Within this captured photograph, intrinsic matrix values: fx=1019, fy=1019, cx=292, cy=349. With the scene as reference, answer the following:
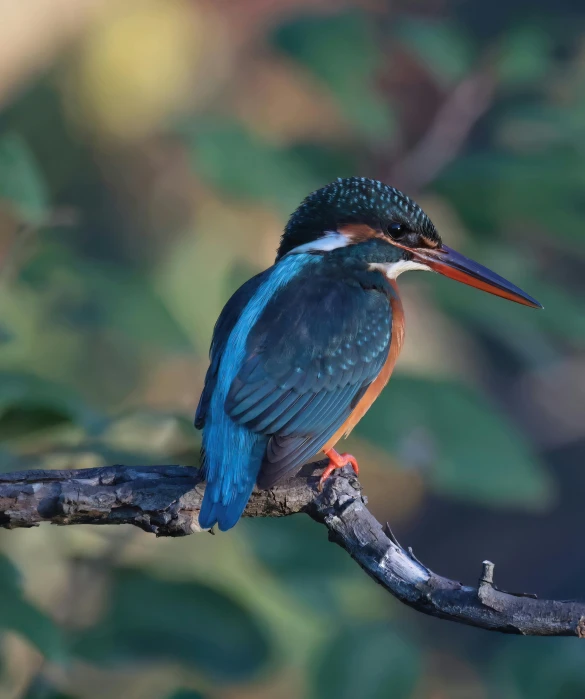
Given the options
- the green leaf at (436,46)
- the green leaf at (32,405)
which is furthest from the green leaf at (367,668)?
the green leaf at (436,46)

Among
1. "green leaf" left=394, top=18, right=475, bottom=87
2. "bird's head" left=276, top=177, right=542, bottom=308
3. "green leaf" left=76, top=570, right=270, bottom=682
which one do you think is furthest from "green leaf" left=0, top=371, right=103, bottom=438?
"green leaf" left=394, top=18, right=475, bottom=87

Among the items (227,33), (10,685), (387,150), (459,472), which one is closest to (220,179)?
(387,150)

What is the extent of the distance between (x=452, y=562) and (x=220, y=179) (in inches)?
112

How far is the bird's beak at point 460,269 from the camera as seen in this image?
2.52 metres

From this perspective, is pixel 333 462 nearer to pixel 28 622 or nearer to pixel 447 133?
pixel 28 622

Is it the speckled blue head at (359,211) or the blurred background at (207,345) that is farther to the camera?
the speckled blue head at (359,211)

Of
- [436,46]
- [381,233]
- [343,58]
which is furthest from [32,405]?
[436,46]

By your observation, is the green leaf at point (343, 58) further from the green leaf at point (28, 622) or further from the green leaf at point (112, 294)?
the green leaf at point (28, 622)

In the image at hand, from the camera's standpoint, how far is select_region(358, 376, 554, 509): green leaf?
2232 mm

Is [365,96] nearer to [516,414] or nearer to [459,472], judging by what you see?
[459,472]

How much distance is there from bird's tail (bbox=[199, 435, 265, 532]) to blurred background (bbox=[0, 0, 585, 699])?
0.14 metres

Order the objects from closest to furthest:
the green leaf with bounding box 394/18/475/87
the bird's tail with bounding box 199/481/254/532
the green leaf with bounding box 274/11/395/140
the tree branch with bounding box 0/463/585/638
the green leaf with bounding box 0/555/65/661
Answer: the tree branch with bounding box 0/463/585/638 → the green leaf with bounding box 0/555/65/661 → the bird's tail with bounding box 199/481/254/532 → the green leaf with bounding box 274/11/395/140 → the green leaf with bounding box 394/18/475/87

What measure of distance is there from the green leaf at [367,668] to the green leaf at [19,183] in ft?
3.54

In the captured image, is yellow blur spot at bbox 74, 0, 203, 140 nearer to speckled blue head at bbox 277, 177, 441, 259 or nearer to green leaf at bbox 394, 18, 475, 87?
green leaf at bbox 394, 18, 475, 87
